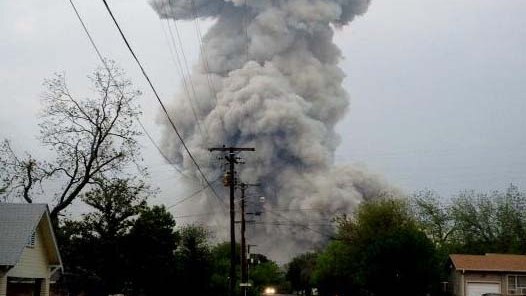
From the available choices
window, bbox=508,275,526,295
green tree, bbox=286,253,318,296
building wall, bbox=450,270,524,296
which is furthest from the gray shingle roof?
green tree, bbox=286,253,318,296

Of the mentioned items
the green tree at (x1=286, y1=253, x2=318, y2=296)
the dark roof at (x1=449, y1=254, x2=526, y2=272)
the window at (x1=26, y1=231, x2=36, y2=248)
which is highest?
the green tree at (x1=286, y1=253, x2=318, y2=296)

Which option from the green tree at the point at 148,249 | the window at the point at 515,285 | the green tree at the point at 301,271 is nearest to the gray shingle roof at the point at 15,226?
the green tree at the point at 148,249

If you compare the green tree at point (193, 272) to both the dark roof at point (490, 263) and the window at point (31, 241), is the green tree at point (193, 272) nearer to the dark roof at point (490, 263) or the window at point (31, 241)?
the window at point (31, 241)

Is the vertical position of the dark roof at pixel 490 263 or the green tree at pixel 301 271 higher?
the green tree at pixel 301 271

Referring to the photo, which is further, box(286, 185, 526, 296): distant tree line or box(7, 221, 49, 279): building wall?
box(286, 185, 526, 296): distant tree line

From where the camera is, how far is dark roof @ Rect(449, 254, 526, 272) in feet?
175

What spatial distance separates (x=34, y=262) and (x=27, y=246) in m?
1.30

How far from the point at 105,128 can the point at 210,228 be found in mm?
71801

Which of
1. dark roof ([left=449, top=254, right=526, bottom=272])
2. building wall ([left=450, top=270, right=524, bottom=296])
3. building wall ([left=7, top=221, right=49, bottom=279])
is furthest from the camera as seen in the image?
building wall ([left=450, top=270, right=524, bottom=296])

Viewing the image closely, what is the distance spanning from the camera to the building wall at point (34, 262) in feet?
92.4

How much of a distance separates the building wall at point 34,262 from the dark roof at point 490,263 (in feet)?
104

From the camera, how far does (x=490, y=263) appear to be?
54.2 meters

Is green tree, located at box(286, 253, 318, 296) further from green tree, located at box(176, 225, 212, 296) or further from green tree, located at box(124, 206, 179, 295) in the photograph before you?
green tree, located at box(176, 225, 212, 296)

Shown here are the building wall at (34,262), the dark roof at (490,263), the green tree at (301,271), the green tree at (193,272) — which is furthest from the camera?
the green tree at (301,271)
